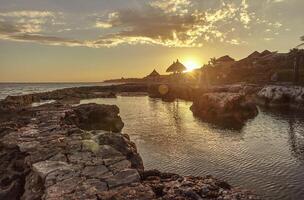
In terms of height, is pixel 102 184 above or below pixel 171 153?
above

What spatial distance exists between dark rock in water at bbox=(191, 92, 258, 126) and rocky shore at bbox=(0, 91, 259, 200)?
26.4m

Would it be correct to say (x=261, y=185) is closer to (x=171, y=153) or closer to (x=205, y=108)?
(x=171, y=153)

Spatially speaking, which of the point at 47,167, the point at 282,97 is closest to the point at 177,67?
the point at 282,97

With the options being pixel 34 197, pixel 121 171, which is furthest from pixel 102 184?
pixel 34 197

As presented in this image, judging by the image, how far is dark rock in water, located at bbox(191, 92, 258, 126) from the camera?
43188 millimetres

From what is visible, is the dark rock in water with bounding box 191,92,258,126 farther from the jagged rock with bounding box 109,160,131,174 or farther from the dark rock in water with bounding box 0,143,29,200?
the dark rock in water with bounding box 0,143,29,200

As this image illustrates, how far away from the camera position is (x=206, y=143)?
92.2ft

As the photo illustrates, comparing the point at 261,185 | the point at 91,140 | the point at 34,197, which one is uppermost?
the point at 91,140

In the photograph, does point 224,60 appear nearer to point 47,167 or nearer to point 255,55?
point 255,55

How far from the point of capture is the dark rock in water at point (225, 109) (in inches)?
1700

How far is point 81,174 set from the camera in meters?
12.6

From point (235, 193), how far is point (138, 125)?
27541mm

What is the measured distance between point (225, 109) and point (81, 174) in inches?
1361

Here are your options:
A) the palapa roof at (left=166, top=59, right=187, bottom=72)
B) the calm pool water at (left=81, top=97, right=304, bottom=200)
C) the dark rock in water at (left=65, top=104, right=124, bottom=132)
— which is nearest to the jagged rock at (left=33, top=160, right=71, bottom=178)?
the calm pool water at (left=81, top=97, right=304, bottom=200)
